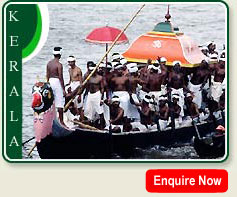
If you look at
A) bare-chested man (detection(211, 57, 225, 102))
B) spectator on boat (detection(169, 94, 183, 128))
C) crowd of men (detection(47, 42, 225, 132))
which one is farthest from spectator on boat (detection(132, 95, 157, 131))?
bare-chested man (detection(211, 57, 225, 102))

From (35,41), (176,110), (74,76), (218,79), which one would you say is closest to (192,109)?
(176,110)

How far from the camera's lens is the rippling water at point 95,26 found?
4348 mm

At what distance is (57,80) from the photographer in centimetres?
439

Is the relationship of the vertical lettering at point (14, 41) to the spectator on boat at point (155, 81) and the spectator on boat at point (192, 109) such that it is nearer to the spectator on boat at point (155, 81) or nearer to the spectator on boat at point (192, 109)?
the spectator on boat at point (155, 81)

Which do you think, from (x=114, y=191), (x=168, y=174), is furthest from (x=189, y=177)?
(x=114, y=191)

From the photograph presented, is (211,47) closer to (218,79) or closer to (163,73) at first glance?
(218,79)

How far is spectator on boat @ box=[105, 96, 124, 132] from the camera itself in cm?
439

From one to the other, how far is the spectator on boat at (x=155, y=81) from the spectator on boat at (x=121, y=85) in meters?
0.11

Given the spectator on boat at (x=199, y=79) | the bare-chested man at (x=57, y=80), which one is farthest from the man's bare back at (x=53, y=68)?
the spectator on boat at (x=199, y=79)

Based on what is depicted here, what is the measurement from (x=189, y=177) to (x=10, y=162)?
2.86 feet

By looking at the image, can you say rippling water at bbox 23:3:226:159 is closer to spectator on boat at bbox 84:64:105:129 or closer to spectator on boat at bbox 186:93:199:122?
spectator on boat at bbox 84:64:105:129

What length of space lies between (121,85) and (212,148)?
542 mm

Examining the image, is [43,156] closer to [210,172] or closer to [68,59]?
[68,59]

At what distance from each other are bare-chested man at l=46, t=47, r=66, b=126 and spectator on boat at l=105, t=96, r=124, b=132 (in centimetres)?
22
